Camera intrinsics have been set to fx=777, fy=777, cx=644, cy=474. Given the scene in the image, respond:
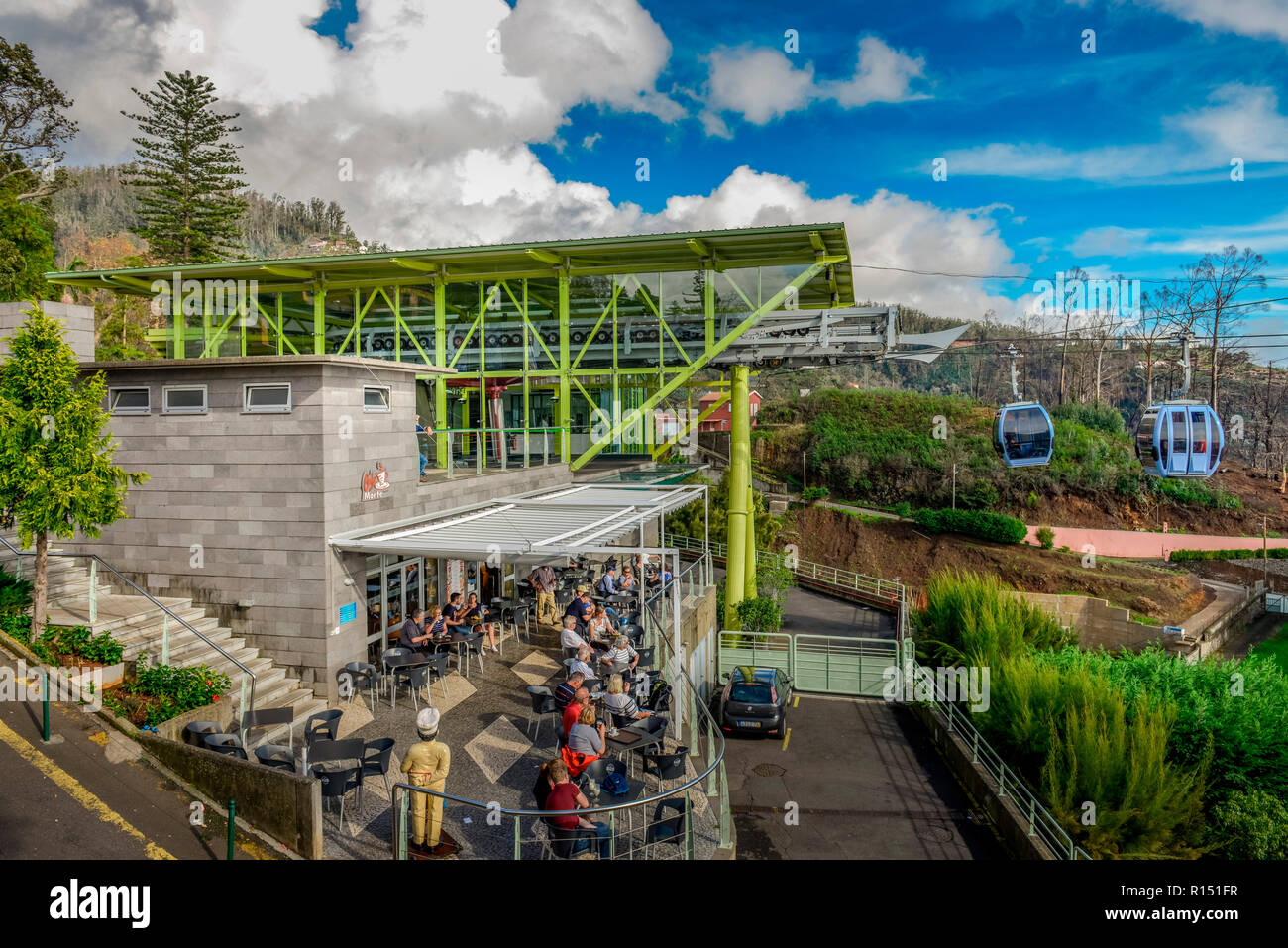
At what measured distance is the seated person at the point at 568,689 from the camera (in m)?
9.21

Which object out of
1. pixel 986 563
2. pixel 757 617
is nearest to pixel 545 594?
pixel 757 617

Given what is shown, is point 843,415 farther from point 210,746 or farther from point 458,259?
point 210,746

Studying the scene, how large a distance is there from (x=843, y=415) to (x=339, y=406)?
48.9 meters

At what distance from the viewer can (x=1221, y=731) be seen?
1232 centimetres

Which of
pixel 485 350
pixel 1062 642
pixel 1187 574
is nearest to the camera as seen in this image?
pixel 1062 642

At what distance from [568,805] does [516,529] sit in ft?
19.1

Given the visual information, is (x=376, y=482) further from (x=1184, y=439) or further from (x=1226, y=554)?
(x=1226, y=554)

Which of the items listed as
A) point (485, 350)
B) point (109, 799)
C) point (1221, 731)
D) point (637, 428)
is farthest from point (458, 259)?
point (1221, 731)

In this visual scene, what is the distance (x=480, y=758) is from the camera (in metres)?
→ 9.23

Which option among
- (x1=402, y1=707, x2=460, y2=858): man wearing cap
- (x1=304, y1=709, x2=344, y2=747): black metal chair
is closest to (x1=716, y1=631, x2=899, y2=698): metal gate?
(x1=304, y1=709, x2=344, y2=747): black metal chair

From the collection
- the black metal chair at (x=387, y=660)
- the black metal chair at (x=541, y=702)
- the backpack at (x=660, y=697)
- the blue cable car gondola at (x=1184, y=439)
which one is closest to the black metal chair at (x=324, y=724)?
the black metal chair at (x=387, y=660)

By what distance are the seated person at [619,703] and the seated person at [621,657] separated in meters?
1.27

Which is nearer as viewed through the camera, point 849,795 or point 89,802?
point 89,802
